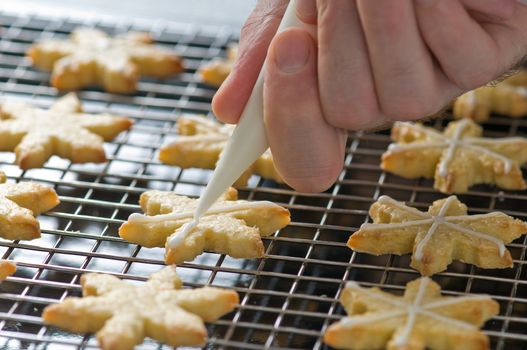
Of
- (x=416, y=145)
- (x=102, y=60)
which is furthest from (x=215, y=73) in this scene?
(x=416, y=145)

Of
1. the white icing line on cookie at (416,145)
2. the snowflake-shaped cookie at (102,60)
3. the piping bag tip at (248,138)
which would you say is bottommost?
the snowflake-shaped cookie at (102,60)

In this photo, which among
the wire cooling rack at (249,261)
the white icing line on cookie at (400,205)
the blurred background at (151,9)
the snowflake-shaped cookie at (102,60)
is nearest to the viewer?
the wire cooling rack at (249,261)

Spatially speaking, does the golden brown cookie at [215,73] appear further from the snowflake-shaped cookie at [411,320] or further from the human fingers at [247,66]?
the snowflake-shaped cookie at [411,320]

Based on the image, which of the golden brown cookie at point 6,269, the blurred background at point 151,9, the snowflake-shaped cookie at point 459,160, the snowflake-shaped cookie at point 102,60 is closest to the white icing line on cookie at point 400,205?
the snowflake-shaped cookie at point 459,160

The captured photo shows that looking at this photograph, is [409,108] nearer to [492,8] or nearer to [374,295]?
[492,8]

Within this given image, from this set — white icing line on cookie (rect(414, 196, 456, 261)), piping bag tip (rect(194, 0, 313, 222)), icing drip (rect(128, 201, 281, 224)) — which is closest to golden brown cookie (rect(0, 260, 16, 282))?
icing drip (rect(128, 201, 281, 224))

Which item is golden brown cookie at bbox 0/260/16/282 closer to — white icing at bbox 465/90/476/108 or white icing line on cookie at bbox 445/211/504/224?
white icing line on cookie at bbox 445/211/504/224

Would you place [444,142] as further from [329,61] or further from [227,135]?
[329,61]
